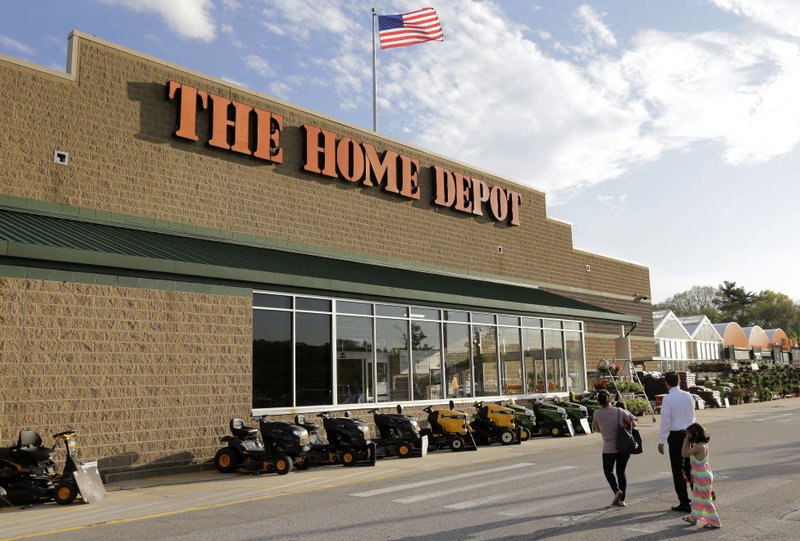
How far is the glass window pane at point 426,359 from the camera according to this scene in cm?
2128

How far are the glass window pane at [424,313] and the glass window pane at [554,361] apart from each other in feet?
21.4

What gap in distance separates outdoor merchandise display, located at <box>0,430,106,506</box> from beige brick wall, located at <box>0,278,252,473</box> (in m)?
1.12

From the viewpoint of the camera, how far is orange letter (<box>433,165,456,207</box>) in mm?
26578

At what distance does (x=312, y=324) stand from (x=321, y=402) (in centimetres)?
204

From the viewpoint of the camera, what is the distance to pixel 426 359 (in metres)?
21.7

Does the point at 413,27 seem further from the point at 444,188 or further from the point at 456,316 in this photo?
the point at 456,316

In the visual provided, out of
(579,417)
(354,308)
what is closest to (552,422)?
(579,417)

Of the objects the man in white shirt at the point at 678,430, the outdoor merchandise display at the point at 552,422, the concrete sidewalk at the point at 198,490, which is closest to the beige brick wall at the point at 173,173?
the outdoor merchandise display at the point at 552,422

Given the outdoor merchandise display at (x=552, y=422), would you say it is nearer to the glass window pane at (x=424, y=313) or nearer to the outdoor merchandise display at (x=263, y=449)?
the glass window pane at (x=424, y=313)

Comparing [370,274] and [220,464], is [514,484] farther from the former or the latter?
[370,274]

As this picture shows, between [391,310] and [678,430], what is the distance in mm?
→ 11835

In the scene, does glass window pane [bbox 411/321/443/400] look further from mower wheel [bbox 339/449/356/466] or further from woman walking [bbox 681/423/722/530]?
woman walking [bbox 681/423/722/530]

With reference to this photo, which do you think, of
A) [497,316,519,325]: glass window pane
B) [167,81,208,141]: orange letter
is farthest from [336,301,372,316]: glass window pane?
[497,316,519,325]: glass window pane

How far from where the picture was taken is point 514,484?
1237 centimetres
